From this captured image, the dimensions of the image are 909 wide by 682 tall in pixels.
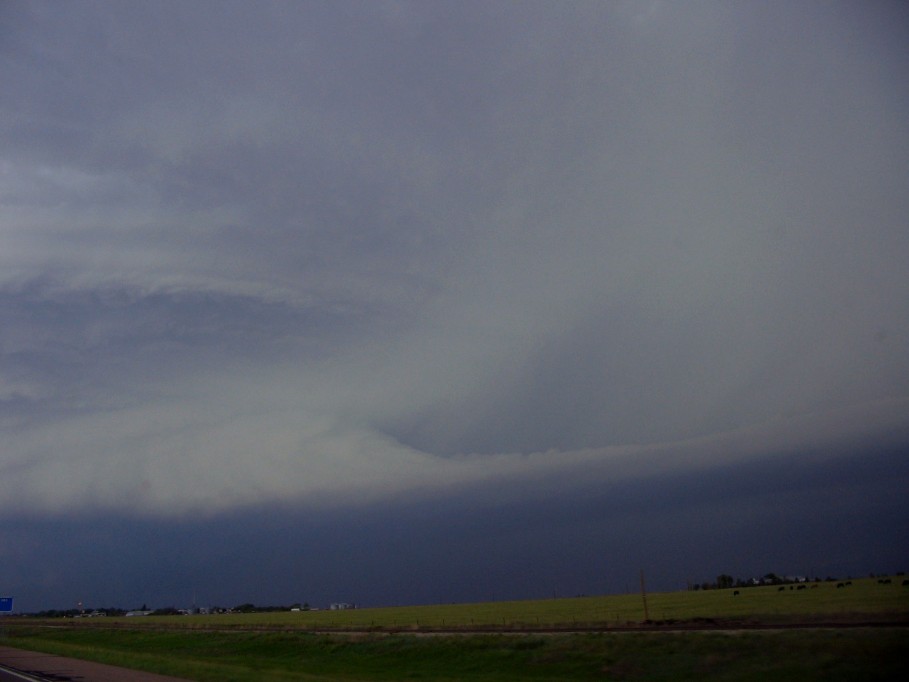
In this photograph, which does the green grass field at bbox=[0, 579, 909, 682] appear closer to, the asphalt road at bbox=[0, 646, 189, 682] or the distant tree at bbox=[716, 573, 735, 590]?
the asphalt road at bbox=[0, 646, 189, 682]

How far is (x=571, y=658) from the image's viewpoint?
133 feet

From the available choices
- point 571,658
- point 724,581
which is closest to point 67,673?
point 571,658

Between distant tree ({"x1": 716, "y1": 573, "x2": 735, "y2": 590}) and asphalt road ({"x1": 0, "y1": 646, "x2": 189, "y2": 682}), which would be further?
distant tree ({"x1": 716, "y1": 573, "x2": 735, "y2": 590})

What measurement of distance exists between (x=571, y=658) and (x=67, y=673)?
26.1 metres

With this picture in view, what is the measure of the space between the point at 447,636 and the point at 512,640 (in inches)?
357

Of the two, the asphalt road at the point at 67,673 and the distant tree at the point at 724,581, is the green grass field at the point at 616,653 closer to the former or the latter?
the asphalt road at the point at 67,673

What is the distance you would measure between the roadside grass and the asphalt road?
5.87 ft

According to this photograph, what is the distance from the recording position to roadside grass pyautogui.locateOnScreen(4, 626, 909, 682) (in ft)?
94.9

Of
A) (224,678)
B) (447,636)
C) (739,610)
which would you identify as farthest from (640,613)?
(224,678)

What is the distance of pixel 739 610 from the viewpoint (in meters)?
63.4

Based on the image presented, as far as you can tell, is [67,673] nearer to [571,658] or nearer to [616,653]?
[571,658]

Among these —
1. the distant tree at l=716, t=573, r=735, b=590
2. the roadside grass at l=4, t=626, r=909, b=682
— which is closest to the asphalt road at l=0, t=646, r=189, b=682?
the roadside grass at l=4, t=626, r=909, b=682

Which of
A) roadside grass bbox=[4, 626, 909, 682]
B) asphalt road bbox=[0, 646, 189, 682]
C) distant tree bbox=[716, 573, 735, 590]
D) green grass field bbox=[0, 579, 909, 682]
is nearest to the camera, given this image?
roadside grass bbox=[4, 626, 909, 682]

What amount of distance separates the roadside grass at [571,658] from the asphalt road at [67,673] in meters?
1.79
